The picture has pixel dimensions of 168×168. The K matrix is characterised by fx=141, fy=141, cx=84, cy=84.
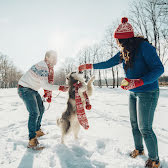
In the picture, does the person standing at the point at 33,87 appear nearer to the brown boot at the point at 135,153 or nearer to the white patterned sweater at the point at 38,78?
the white patterned sweater at the point at 38,78

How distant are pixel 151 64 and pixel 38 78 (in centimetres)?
213

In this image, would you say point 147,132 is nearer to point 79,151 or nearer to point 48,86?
point 79,151

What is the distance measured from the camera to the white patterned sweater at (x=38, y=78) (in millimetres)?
2900

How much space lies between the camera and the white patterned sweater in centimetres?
290

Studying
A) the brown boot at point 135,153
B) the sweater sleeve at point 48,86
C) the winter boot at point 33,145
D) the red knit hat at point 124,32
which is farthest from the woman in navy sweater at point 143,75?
the winter boot at point 33,145

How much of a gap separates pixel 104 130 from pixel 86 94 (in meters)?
1.29

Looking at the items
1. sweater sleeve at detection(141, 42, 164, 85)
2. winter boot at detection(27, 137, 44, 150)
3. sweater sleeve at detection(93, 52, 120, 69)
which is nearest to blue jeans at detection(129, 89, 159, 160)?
sweater sleeve at detection(141, 42, 164, 85)

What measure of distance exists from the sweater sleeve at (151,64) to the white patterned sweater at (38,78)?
1752 millimetres

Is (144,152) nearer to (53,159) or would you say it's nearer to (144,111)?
(144,111)

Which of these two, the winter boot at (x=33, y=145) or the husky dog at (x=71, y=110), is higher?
the husky dog at (x=71, y=110)

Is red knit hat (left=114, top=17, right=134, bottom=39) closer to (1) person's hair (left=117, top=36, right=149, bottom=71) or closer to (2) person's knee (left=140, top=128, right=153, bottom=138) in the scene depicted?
(1) person's hair (left=117, top=36, right=149, bottom=71)

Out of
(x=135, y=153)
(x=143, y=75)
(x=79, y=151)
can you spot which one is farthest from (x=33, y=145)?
(x=143, y=75)

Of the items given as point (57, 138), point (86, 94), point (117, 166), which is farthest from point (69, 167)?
point (86, 94)

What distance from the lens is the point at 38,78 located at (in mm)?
2934
